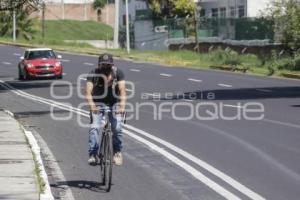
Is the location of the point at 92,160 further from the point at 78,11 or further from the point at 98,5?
the point at 78,11

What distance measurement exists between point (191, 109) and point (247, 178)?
39.6 ft

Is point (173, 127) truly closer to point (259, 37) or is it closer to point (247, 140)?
point (247, 140)

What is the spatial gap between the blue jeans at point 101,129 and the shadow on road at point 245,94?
16212mm

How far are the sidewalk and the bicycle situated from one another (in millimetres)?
907

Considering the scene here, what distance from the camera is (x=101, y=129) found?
11242 mm

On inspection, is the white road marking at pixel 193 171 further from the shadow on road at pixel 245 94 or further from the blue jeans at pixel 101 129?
the shadow on road at pixel 245 94

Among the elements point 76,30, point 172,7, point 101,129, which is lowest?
point 101,129

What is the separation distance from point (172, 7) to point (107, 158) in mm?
71041

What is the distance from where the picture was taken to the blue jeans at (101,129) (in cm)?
1116

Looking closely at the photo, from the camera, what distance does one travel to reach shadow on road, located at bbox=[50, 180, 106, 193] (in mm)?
11125

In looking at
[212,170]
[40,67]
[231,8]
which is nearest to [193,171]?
[212,170]

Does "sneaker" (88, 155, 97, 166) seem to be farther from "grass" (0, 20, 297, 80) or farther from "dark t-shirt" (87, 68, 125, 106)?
"grass" (0, 20, 297, 80)

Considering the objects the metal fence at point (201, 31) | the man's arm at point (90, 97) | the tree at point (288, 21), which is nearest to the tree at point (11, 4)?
the tree at point (288, 21)

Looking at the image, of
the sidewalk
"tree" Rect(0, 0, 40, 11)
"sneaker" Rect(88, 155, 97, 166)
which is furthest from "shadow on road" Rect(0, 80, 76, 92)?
"sneaker" Rect(88, 155, 97, 166)
